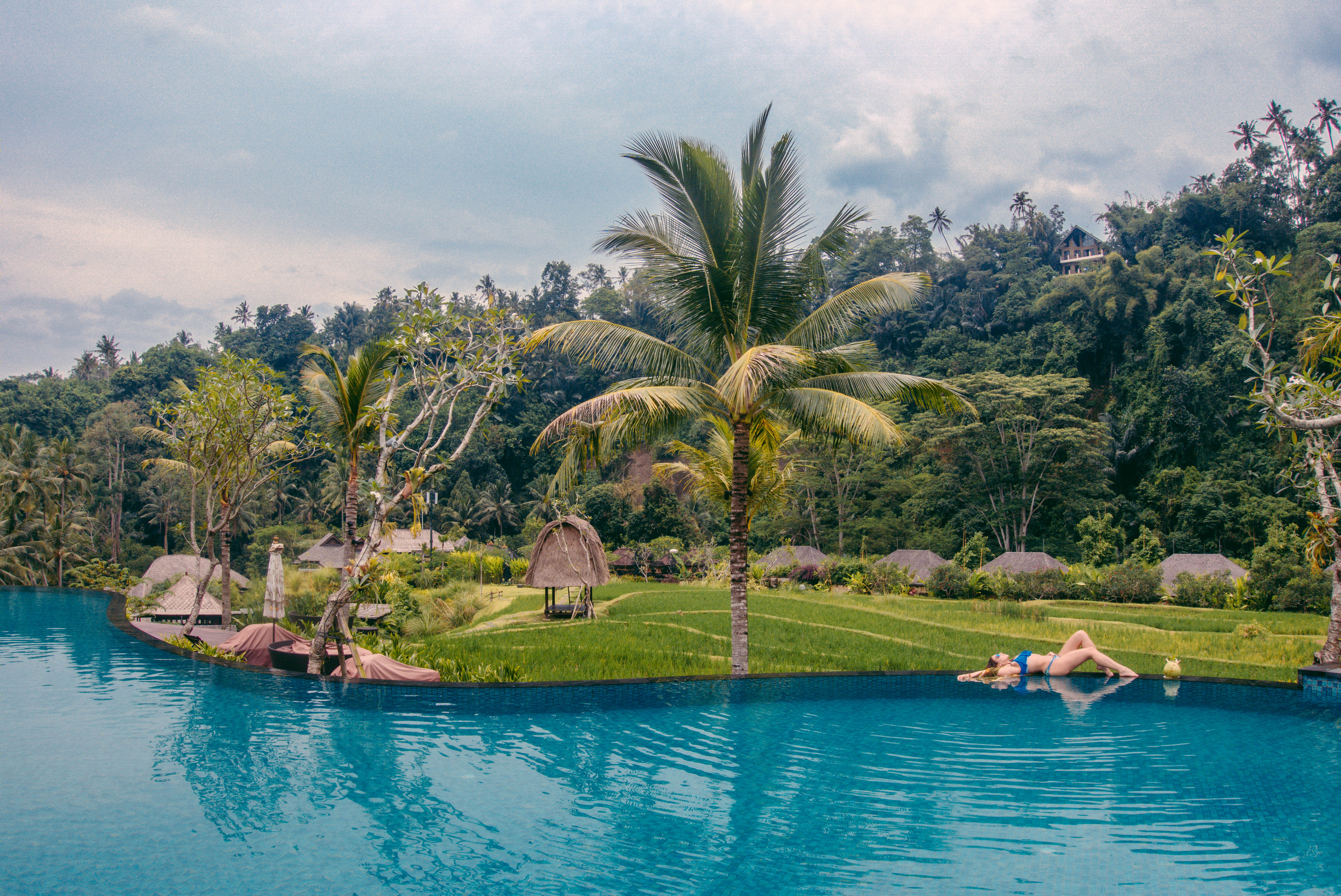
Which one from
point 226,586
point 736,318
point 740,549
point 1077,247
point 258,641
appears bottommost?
point 258,641

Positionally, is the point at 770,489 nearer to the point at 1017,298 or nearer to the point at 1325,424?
the point at 1325,424

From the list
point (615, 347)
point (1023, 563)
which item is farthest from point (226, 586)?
point (1023, 563)

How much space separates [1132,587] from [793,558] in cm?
1113

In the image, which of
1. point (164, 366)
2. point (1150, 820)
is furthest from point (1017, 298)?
point (164, 366)

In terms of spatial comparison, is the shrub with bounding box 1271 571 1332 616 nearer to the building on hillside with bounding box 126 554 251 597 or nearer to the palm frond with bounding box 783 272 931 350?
the palm frond with bounding box 783 272 931 350

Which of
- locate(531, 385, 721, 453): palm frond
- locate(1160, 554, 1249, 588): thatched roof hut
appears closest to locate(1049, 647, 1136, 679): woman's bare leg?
locate(531, 385, 721, 453): palm frond

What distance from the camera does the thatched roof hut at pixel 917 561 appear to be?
30109 mm

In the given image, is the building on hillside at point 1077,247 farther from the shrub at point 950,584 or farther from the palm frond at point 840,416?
the palm frond at point 840,416

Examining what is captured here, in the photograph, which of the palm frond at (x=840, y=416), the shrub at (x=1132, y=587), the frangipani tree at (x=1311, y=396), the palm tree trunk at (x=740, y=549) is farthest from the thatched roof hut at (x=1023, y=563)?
the palm tree trunk at (x=740, y=549)

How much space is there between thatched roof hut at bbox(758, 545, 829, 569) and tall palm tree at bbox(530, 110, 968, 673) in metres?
20.3

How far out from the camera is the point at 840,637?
14.1 metres

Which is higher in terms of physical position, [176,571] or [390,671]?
[390,671]

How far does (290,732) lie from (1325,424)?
9403 millimetres

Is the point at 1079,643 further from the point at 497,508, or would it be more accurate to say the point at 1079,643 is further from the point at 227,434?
the point at 497,508
